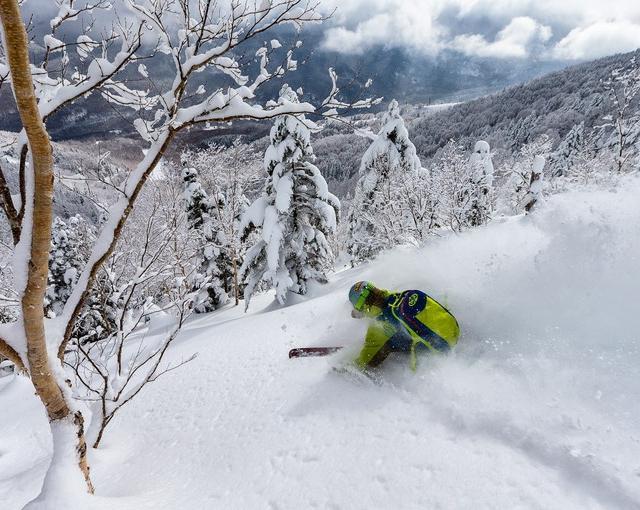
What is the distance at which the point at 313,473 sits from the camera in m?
3.91

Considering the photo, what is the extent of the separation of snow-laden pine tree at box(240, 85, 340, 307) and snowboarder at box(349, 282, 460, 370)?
10074 mm

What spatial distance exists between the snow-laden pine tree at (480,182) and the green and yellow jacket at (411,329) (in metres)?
22.4

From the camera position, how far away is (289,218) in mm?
16328

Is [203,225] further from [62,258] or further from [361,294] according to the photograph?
[361,294]

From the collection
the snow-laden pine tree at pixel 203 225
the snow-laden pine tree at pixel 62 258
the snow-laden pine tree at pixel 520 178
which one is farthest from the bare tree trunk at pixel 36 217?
the snow-laden pine tree at pixel 62 258

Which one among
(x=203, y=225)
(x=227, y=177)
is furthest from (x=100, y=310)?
(x=203, y=225)

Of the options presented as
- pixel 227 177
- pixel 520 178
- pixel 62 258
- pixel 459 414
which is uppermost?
pixel 227 177

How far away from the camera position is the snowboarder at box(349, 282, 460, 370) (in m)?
5.21

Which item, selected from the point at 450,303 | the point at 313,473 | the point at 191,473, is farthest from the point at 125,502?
the point at 450,303

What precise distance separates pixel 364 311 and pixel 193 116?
13.9ft

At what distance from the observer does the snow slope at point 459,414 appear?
3.37 m

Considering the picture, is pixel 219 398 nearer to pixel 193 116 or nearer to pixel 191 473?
pixel 191 473

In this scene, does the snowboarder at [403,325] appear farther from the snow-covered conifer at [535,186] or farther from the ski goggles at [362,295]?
the snow-covered conifer at [535,186]

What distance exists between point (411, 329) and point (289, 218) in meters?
11.7
